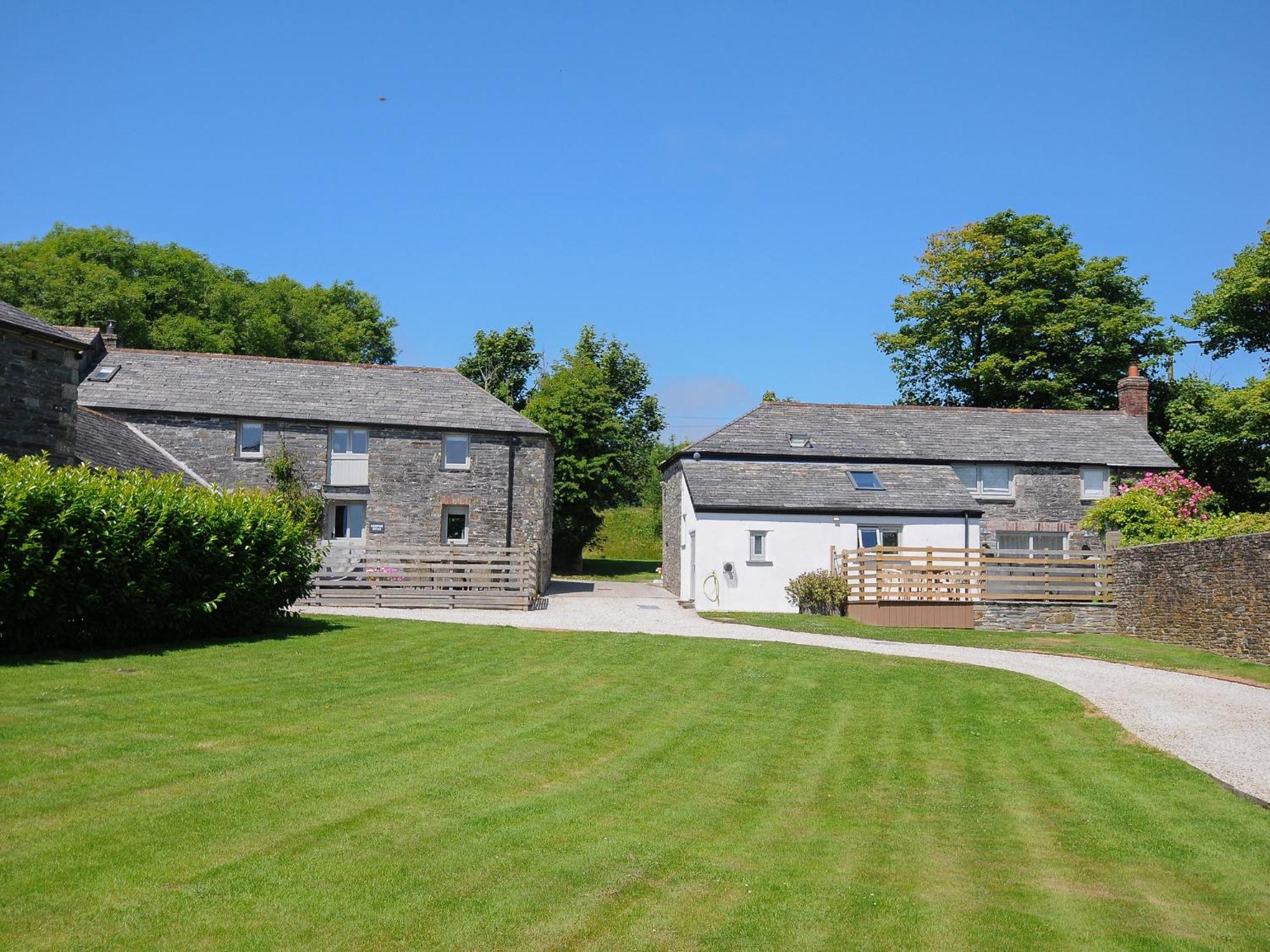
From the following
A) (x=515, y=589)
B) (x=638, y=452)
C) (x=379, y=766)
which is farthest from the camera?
(x=638, y=452)

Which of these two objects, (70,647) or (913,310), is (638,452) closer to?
(913,310)

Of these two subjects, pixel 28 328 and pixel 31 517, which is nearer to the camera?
pixel 31 517

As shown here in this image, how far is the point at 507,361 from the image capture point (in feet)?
185

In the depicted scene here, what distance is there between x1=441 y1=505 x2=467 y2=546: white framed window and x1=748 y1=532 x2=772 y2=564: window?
385 inches

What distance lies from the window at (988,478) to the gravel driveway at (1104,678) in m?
12.5

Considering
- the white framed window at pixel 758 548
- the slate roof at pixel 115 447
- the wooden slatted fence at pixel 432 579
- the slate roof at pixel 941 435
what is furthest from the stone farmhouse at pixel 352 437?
the white framed window at pixel 758 548

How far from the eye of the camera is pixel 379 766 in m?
7.85

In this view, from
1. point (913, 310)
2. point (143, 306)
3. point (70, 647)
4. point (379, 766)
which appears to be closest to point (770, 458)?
point (913, 310)

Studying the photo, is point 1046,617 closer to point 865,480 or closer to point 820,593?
point 820,593

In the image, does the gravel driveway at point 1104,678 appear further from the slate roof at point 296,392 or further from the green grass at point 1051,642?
the slate roof at point 296,392

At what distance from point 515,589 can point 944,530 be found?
13.7 meters

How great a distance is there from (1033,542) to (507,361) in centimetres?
3166

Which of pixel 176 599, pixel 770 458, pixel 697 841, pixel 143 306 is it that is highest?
pixel 143 306

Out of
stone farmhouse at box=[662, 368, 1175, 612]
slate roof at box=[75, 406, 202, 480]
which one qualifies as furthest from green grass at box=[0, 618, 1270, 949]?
stone farmhouse at box=[662, 368, 1175, 612]
